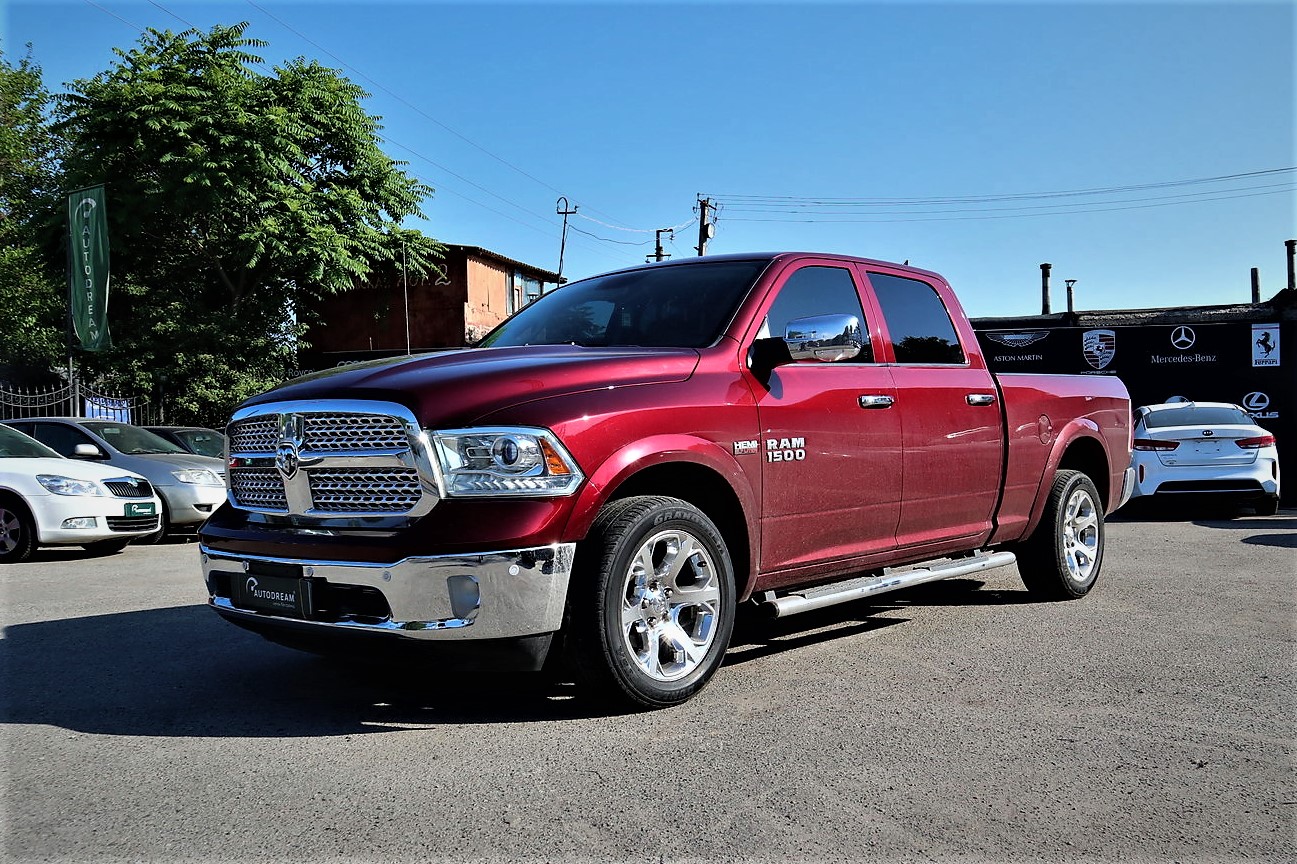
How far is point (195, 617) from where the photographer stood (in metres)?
6.38

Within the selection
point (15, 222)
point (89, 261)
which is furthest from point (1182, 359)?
point (15, 222)

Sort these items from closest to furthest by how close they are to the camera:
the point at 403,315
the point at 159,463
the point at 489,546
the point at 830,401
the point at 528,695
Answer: the point at 489,546
the point at 528,695
the point at 830,401
the point at 159,463
the point at 403,315

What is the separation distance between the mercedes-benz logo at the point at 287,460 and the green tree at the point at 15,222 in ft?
105

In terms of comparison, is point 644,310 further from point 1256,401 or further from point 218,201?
point 218,201

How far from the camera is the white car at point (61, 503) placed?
391 inches

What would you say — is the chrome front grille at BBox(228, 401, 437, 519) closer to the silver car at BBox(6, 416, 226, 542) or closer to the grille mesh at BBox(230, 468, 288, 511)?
the grille mesh at BBox(230, 468, 288, 511)

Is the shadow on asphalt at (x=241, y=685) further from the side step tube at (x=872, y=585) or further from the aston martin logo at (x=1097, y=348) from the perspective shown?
the aston martin logo at (x=1097, y=348)

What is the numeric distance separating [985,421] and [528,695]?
121 inches

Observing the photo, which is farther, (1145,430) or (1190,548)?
(1145,430)

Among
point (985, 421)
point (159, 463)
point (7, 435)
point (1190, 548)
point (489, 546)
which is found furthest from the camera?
point (159, 463)

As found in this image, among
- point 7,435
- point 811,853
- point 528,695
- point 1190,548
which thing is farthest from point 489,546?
point 7,435

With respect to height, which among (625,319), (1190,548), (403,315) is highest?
(403,315)

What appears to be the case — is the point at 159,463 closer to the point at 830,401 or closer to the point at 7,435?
the point at 7,435

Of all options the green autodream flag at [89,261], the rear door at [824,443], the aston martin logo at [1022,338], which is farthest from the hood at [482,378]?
the green autodream flag at [89,261]
